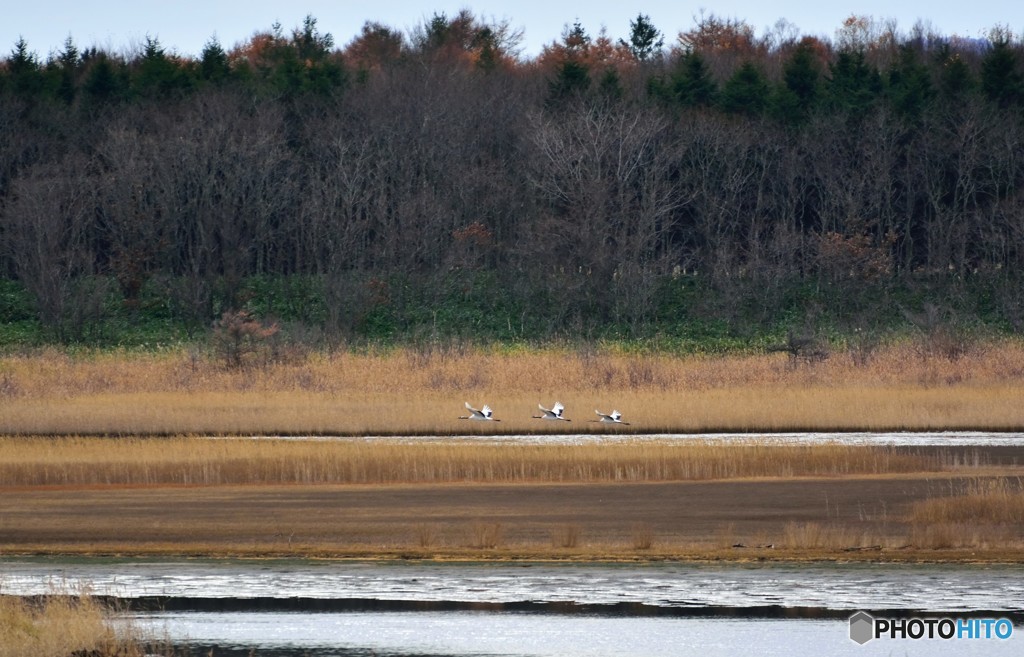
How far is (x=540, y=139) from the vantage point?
74.8m

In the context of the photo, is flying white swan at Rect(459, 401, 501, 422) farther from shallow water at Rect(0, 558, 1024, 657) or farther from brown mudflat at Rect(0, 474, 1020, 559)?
shallow water at Rect(0, 558, 1024, 657)

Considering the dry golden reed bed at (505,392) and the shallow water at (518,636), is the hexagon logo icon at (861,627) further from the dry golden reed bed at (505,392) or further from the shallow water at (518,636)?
the dry golden reed bed at (505,392)

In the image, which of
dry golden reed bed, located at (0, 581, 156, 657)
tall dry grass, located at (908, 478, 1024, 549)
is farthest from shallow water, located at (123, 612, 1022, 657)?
tall dry grass, located at (908, 478, 1024, 549)

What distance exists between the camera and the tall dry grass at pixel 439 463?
28.1 meters

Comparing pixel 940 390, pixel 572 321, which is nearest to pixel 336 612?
pixel 940 390

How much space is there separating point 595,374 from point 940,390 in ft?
33.1

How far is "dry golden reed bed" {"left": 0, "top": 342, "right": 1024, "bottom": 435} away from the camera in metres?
36.6

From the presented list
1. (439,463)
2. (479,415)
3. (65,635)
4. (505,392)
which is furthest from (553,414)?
(65,635)

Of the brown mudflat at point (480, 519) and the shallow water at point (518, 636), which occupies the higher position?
the shallow water at point (518, 636)

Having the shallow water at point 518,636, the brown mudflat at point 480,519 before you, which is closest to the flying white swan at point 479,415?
the brown mudflat at point 480,519

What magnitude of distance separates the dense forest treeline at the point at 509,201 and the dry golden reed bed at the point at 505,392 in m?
13.1

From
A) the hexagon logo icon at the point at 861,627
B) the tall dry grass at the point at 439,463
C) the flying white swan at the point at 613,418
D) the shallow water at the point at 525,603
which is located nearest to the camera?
the shallow water at the point at 525,603

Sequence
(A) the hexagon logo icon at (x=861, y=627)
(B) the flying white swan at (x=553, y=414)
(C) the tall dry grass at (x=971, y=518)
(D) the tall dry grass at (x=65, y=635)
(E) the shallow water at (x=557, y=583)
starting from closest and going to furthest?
(D) the tall dry grass at (x=65, y=635) → (A) the hexagon logo icon at (x=861, y=627) → (E) the shallow water at (x=557, y=583) → (C) the tall dry grass at (x=971, y=518) → (B) the flying white swan at (x=553, y=414)

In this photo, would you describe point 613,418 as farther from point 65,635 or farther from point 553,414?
point 65,635
